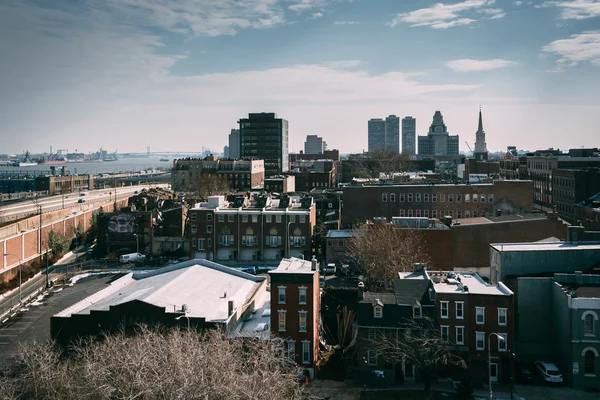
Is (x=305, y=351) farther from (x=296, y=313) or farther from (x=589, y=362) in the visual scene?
(x=589, y=362)

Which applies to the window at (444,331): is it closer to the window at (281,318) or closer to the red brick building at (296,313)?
the red brick building at (296,313)

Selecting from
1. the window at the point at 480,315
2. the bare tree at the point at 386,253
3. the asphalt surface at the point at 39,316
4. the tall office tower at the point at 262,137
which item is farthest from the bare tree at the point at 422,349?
the tall office tower at the point at 262,137

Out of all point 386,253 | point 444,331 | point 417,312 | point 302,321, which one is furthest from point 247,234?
point 444,331

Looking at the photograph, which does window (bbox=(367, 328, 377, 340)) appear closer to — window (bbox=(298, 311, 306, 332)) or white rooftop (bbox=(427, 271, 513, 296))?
window (bbox=(298, 311, 306, 332))

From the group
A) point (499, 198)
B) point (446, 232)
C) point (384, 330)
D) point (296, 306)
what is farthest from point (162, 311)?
point (499, 198)

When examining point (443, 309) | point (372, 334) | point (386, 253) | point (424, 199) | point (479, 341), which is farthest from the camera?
point (424, 199)

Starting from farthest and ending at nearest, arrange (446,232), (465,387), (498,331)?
(446,232), (498,331), (465,387)

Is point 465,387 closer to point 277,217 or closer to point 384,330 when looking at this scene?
point 384,330
